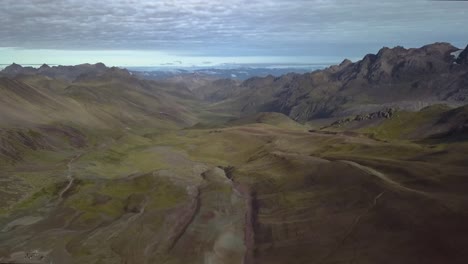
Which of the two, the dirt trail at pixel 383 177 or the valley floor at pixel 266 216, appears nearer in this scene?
the valley floor at pixel 266 216

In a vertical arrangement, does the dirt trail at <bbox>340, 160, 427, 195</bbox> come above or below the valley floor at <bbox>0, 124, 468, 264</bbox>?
above

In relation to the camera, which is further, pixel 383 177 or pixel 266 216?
pixel 383 177

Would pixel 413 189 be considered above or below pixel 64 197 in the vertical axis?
above

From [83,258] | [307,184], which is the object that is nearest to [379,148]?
[307,184]

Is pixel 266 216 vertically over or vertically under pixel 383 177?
under

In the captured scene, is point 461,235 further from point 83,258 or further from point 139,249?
point 83,258

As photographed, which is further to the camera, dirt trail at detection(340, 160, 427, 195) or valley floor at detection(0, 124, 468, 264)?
dirt trail at detection(340, 160, 427, 195)

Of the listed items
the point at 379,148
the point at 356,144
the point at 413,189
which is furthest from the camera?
the point at 356,144

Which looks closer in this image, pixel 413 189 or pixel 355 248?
pixel 355 248

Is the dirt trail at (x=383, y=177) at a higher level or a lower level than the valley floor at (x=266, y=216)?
higher

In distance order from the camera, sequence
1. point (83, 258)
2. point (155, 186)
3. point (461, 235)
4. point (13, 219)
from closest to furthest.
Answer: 1. point (461, 235)
2. point (83, 258)
3. point (13, 219)
4. point (155, 186)
